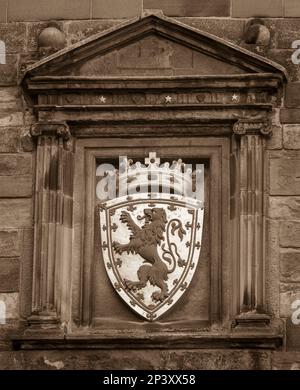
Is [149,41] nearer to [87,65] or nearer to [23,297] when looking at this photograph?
[87,65]

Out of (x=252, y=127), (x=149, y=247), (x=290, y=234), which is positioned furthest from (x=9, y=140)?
(x=290, y=234)

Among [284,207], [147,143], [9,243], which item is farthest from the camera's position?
[147,143]

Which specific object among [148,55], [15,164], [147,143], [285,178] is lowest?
[285,178]

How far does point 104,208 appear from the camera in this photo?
16.4 metres

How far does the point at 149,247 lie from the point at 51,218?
77cm

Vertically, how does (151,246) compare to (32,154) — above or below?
below

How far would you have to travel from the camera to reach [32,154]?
650 inches

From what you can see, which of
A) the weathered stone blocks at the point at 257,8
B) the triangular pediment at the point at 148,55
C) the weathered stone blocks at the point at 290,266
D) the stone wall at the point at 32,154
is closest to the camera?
the stone wall at the point at 32,154

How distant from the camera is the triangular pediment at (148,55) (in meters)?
16.5

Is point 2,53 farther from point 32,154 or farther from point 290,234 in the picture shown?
point 290,234

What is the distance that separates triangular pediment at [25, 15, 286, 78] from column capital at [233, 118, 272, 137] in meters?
0.39

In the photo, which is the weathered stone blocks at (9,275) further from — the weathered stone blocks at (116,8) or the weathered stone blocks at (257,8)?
the weathered stone blocks at (257,8)

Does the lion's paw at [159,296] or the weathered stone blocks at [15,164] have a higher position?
the weathered stone blocks at [15,164]

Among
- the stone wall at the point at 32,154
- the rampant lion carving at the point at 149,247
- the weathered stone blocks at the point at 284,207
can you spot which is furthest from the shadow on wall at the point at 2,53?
the weathered stone blocks at the point at 284,207
